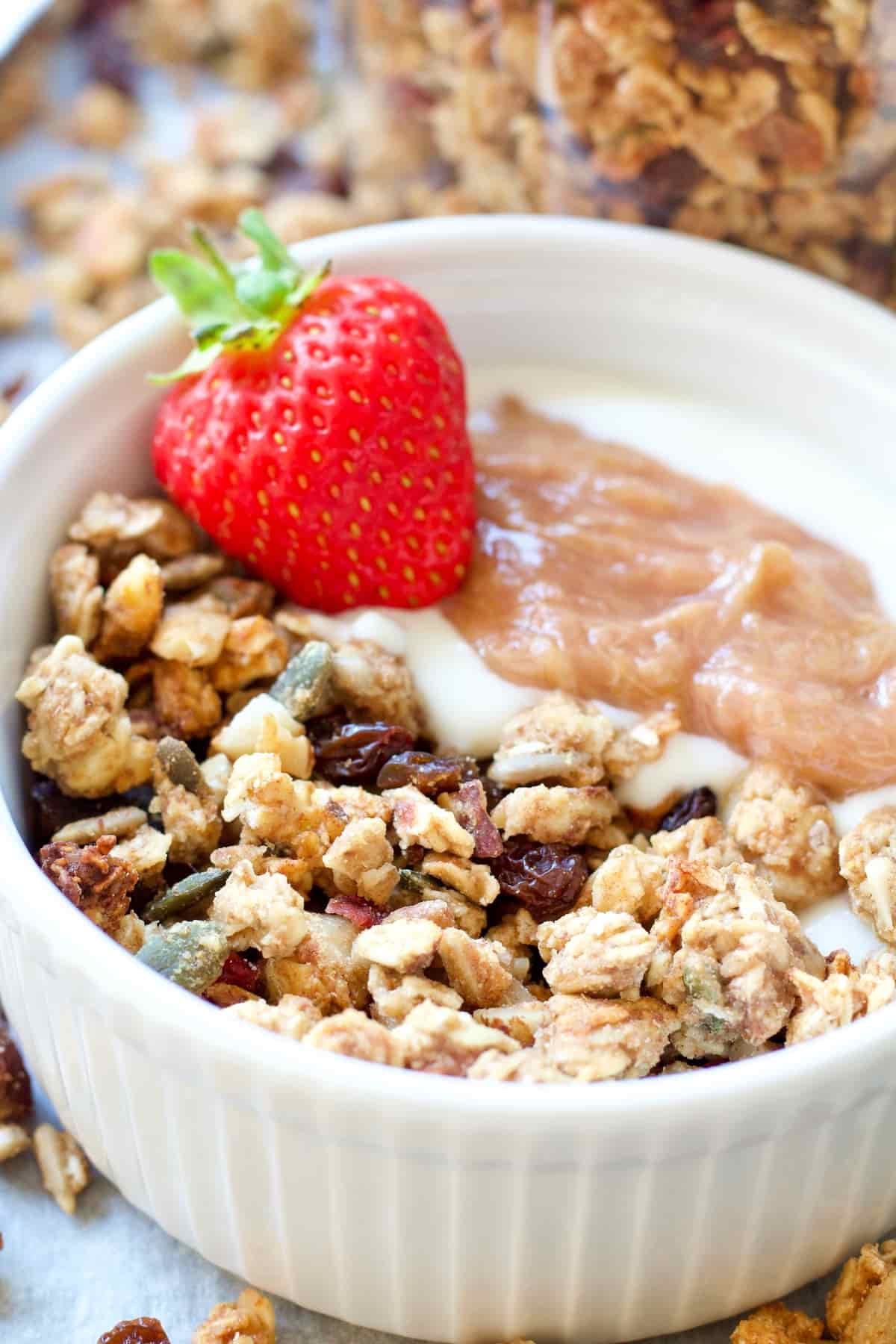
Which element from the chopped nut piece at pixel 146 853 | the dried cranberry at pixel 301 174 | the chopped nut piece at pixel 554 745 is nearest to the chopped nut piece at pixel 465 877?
the chopped nut piece at pixel 554 745

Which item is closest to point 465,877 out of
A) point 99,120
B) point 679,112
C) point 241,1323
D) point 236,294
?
point 241,1323

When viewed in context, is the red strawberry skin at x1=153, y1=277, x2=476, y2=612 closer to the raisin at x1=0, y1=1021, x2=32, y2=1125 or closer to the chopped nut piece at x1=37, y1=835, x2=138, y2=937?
the chopped nut piece at x1=37, y1=835, x2=138, y2=937

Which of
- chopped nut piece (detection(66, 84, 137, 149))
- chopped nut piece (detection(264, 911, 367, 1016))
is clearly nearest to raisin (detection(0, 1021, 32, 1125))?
chopped nut piece (detection(264, 911, 367, 1016))

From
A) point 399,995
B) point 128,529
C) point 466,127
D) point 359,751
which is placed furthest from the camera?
point 466,127

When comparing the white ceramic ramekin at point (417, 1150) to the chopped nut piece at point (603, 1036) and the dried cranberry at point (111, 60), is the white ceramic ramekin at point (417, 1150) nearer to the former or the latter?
the chopped nut piece at point (603, 1036)

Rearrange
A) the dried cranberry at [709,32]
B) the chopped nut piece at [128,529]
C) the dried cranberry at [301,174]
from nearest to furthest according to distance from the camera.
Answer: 1. the chopped nut piece at [128,529]
2. the dried cranberry at [709,32]
3. the dried cranberry at [301,174]

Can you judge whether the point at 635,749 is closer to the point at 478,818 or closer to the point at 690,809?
the point at 690,809
